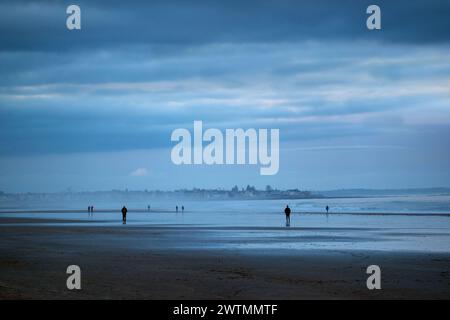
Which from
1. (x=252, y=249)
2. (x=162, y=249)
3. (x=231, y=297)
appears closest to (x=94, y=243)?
(x=162, y=249)

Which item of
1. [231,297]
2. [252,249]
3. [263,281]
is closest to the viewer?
[231,297]

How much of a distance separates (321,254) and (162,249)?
27.0 ft

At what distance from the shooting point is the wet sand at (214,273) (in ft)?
54.5

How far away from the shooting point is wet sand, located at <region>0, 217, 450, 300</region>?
16625mm

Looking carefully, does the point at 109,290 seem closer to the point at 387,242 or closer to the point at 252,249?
the point at 252,249

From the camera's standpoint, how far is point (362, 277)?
19578mm

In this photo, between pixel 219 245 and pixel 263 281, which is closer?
pixel 263 281

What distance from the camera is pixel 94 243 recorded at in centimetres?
3412

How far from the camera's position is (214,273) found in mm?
20781
